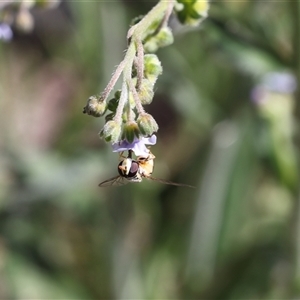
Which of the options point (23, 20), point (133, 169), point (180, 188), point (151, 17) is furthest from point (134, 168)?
point (180, 188)

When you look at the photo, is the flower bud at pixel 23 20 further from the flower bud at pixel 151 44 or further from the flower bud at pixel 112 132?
the flower bud at pixel 112 132

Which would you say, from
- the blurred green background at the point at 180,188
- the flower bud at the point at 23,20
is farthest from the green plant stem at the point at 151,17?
the blurred green background at the point at 180,188

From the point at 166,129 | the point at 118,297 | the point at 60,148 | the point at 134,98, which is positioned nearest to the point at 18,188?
the point at 60,148

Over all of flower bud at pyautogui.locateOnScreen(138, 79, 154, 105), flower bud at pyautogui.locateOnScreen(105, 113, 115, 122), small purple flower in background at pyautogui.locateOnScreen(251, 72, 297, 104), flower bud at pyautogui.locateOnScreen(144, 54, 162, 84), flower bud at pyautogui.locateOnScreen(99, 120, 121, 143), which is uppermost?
small purple flower in background at pyautogui.locateOnScreen(251, 72, 297, 104)

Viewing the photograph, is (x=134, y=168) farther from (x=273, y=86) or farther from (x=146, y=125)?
(x=273, y=86)

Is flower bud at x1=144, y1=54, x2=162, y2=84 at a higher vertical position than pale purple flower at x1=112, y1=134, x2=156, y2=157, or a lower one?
higher

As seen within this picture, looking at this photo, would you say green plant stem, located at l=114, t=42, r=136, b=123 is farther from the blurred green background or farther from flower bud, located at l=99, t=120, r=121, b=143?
the blurred green background

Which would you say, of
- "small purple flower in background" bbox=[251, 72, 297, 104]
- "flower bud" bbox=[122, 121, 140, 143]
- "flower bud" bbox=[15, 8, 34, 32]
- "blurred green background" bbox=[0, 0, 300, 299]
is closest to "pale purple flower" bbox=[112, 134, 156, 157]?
"flower bud" bbox=[122, 121, 140, 143]
